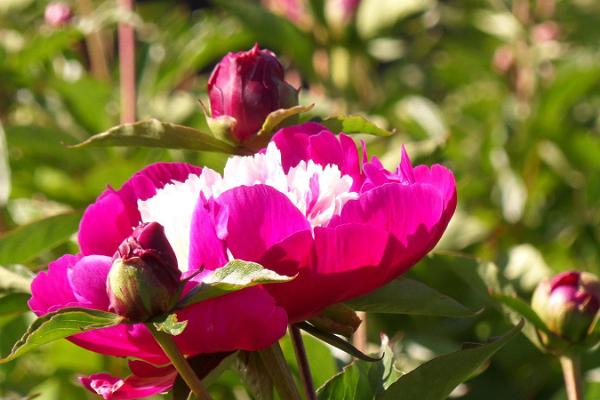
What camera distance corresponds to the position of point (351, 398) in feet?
2.08

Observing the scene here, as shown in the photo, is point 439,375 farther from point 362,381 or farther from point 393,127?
point 393,127

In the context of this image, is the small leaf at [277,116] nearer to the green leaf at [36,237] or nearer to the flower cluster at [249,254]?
the flower cluster at [249,254]

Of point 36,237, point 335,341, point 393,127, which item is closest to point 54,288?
point 335,341

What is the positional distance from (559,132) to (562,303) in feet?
3.09

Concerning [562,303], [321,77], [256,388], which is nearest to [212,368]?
[256,388]

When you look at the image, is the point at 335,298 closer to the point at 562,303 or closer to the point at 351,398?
the point at 351,398

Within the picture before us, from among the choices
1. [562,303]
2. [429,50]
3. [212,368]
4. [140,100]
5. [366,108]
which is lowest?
[429,50]

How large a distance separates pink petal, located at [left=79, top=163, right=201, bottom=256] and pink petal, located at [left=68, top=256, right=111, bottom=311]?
55 millimetres

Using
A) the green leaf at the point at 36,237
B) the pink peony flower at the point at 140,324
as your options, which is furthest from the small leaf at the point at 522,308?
the green leaf at the point at 36,237

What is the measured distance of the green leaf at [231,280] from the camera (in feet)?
1.57

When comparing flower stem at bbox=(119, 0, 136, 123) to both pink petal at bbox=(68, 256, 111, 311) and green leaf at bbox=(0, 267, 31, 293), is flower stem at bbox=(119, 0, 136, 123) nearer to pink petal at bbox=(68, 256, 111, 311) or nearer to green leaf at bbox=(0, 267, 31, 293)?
green leaf at bbox=(0, 267, 31, 293)

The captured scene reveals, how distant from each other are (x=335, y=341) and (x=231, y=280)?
9 centimetres

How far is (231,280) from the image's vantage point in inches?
19.1

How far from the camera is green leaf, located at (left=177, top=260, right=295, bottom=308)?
0.48 meters
